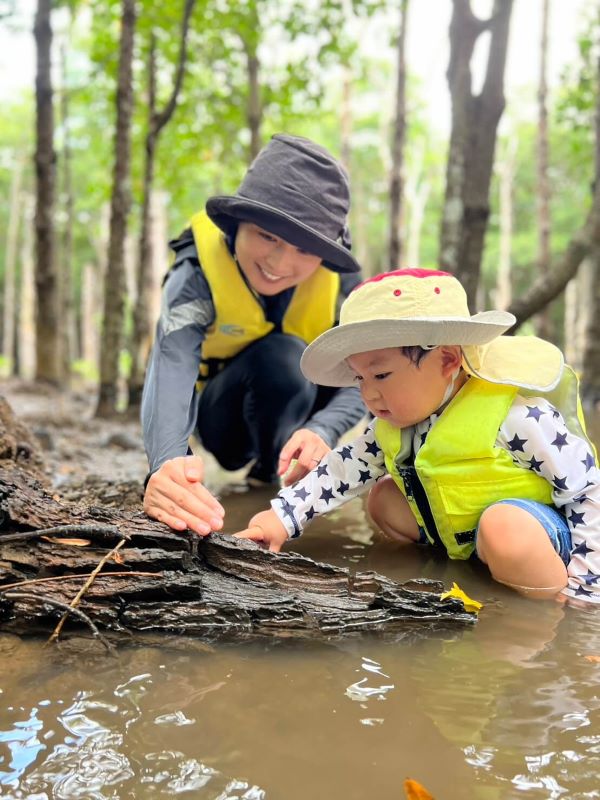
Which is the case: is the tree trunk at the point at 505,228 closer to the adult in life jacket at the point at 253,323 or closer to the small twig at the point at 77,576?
the adult in life jacket at the point at 253,323

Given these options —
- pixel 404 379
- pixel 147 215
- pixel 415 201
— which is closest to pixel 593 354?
pixel 147 215

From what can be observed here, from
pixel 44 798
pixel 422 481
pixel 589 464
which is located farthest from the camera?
pixel 422 481

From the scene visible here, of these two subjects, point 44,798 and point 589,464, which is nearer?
point 44,798

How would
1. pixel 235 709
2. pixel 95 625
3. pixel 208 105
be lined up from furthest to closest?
pixel 208 105
pixel 95 625
pixel 235 709

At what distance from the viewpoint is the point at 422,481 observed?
2.23 m

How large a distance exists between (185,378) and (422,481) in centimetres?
91

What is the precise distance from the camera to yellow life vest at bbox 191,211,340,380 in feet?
9.28

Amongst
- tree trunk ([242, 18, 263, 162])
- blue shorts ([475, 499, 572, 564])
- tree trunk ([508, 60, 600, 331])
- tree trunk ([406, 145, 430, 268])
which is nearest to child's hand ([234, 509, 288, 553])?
blue shorts ([475, 499, 572, 564])

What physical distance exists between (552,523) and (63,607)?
1.35 metres

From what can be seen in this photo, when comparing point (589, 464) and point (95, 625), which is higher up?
point (589, 464)

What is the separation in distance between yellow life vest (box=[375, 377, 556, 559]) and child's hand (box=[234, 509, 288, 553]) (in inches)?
18.6

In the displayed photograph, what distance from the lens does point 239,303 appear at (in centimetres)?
292

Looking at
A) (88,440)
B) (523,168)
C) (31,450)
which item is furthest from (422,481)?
(523,168)

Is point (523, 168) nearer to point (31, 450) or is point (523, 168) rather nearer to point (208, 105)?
point (208, 105)
